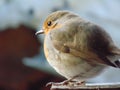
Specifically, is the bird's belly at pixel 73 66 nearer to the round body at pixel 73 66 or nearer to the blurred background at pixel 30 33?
the round body at pixel 73 66

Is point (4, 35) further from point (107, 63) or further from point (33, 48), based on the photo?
point (107, 63)

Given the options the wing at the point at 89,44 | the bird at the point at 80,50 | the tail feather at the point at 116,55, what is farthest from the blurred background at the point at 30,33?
the tail feather at the point at 116,55

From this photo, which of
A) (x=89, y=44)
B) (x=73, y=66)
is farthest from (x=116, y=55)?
(x=73, y=66)

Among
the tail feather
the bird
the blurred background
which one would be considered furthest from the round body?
the blurred background

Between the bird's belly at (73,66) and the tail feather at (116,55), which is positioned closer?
the tail feather at (116,55)

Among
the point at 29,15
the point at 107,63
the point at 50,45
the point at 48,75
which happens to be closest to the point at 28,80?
the point at 48,75

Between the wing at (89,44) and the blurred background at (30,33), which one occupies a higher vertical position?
the wing at (89,44)

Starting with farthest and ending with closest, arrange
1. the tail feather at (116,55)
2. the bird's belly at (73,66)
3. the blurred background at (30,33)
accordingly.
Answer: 1. the blurred background at (30,33)
2. the bird's belly at (73,66)
3. the tail feather at (116,55)
